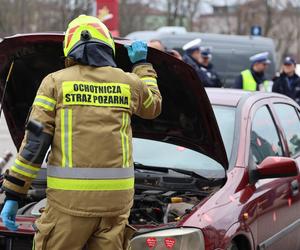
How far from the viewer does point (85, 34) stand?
3045 mm

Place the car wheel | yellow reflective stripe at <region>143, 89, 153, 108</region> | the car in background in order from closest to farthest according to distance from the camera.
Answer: yellow reflective stripe at <region>143, 89, 153, 108</region>
the car wheel
the car in background

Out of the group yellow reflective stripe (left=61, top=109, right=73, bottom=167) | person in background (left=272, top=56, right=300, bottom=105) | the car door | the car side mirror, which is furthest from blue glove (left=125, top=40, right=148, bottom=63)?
person in background (left=272, top=56, right=300, bottom=105)

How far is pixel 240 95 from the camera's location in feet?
16.0

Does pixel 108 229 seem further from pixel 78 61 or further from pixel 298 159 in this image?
pixel 298 159

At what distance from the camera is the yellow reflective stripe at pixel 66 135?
297 centimetres

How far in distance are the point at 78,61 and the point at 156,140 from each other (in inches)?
57.3

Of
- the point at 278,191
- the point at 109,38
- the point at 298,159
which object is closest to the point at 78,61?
the point at 109,38

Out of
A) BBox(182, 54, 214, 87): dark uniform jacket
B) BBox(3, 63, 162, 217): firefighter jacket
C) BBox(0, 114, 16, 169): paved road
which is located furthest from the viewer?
BBox(0, 114, 16, 169): paved road

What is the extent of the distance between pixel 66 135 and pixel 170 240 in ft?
2.79

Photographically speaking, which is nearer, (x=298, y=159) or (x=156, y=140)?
(x=156, y=140)

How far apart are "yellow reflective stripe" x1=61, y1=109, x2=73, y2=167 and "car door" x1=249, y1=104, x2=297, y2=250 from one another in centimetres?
157

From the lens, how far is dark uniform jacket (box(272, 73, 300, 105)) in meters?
10.1

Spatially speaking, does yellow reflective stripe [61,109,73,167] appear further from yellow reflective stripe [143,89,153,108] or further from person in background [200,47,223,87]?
person in background [200,47,223,87]

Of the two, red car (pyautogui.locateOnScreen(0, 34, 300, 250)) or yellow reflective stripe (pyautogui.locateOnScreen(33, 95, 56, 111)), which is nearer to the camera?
yellow reflective stripe (pyautogui.locateOnScreen(33, 95, 56, 111))
